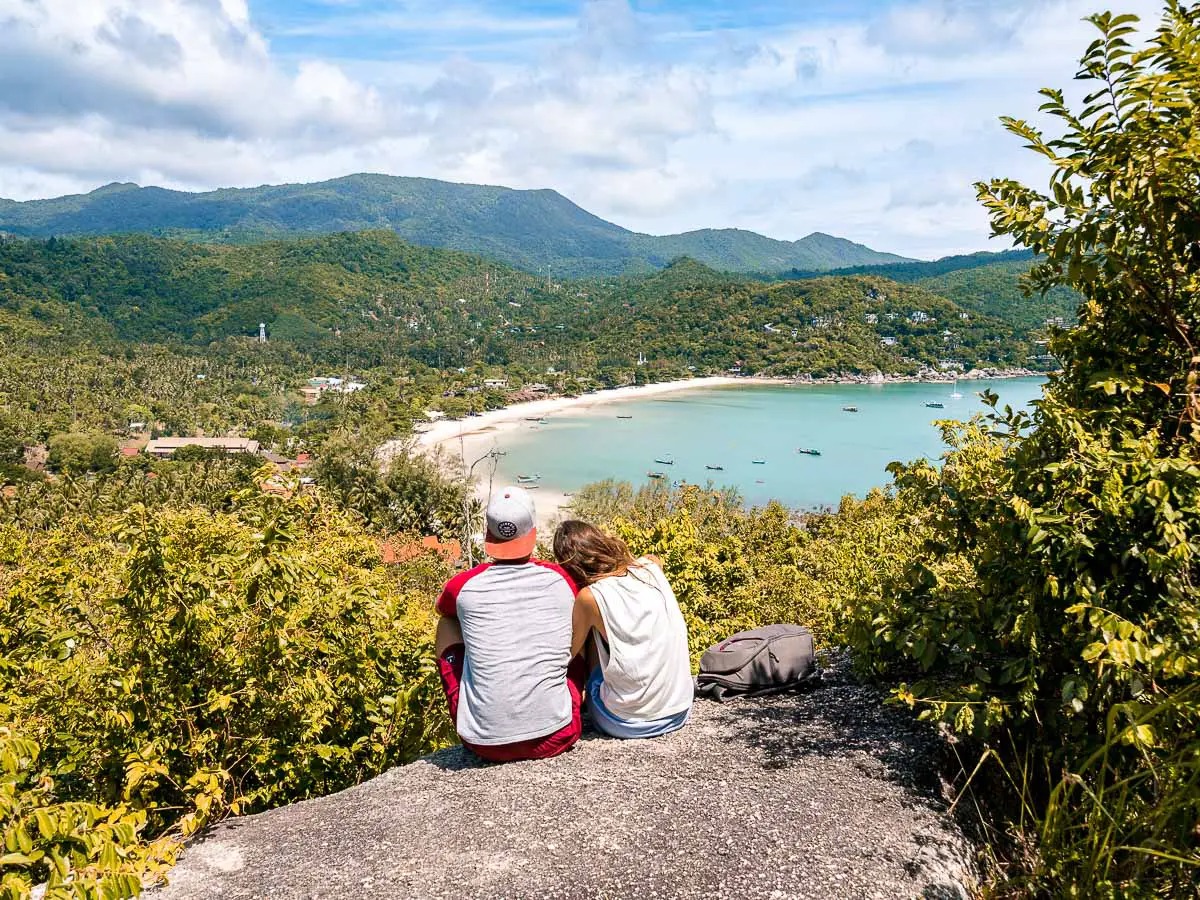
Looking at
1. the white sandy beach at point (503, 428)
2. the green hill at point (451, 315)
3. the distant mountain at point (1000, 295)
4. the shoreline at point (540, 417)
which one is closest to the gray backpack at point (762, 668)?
the white sandy beach at point (503, 428)

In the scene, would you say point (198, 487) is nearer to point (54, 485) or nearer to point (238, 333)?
point (54, 485)

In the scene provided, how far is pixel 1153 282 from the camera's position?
2.75m

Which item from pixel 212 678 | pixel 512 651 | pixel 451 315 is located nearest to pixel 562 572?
pixel 512 651

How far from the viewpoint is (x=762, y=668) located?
422 cm

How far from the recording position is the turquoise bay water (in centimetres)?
5194

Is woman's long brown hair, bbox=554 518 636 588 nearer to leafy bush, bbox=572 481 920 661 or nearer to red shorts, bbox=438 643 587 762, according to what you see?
red shorts, bbox=438 643 587 762

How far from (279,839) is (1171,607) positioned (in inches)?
126

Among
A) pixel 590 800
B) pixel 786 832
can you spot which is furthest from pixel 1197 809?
pixel 590 800

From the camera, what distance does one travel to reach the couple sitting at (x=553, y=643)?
11.1 ft

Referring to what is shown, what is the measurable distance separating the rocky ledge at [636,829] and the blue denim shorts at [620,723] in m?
0.07

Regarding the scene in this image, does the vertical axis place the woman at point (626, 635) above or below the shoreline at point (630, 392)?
above

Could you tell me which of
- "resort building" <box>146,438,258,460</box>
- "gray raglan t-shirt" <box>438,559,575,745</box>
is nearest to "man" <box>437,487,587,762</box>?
"gray raglan t-shirt" <box>438,559,575,745</box>

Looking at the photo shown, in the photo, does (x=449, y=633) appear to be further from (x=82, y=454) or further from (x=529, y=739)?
(x=82, y=454)

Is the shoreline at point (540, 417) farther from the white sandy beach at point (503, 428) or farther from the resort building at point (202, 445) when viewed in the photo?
the resort building at point (202, 445)
